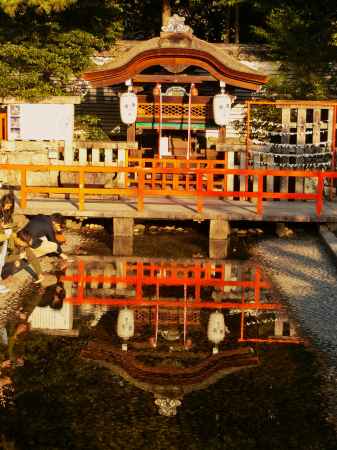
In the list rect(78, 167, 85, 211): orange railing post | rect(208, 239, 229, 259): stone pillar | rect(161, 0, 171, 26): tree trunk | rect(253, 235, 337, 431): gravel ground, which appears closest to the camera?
rect(253, 235, 337, 431): gravel ground

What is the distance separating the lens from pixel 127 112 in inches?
866

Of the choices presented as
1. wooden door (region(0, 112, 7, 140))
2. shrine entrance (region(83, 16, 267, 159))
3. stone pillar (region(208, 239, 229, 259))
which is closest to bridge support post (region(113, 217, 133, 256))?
stone pillar (region(208, 239, 229, 259))

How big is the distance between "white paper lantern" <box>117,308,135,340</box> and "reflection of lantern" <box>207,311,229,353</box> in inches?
38.5

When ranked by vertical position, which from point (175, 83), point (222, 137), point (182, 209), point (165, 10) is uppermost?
point (165, 10)

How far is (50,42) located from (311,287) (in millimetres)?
17120

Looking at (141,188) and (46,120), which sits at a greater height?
(46,120)

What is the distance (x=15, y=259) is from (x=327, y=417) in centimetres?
692

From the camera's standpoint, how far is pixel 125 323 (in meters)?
10.3

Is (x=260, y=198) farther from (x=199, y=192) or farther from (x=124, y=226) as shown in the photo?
(x=124, y=226)

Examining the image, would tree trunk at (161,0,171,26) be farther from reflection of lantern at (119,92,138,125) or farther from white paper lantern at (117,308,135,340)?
white paper lantern at (117,308,135,340)

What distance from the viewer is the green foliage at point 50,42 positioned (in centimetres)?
2464

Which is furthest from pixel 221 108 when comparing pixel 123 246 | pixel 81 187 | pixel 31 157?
pixel 123 246

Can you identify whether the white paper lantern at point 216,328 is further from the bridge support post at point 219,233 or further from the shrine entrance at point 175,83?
the shrine entrance at point 175,83

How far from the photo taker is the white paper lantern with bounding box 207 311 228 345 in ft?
31.9
